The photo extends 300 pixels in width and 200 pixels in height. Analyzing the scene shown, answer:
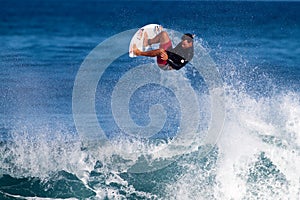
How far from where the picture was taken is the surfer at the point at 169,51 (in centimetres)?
1295

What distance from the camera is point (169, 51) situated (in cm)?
1319

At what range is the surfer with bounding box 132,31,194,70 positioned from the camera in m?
12.9

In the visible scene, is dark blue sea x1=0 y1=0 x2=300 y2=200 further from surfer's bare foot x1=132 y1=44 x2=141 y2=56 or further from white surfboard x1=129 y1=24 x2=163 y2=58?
surfer's bare foot x1=132 y1=44 x2=141 y2=56

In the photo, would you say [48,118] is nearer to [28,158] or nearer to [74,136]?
[74,136]

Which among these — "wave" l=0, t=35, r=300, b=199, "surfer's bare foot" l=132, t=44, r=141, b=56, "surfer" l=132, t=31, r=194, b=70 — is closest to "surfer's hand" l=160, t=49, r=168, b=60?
"surfer" l=132, t=31, r=194, b=70

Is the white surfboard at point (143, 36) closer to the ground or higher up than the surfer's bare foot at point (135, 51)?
higher up

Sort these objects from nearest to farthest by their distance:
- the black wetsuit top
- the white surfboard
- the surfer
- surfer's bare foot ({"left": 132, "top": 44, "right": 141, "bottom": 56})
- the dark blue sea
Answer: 1. surfer's bare foot ({"left": 132, "top": 44, "right": 141, "bottom": 56})
2. the white surfboard
3. the surfer
4. the black wetsuit top
5. the dark blue sea

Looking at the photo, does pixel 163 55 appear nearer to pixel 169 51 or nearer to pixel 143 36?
pixel 169 51

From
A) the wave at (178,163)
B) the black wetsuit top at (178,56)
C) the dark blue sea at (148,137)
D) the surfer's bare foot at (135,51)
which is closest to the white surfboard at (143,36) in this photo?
the surfer's bare foot at (135,51)

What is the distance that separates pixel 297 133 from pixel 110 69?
12.7 metres

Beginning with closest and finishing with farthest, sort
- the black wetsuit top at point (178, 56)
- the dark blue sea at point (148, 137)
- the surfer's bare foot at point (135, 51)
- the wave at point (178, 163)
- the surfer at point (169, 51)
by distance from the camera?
the surfer's bare foot at point (135, 51), the surfer at point (169, 51), the black wetsuit top at point (178, 56), the wave at point (178, 163), the dark blue sea at point (148, 137)

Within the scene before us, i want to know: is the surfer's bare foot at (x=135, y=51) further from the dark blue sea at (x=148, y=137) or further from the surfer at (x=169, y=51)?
the dark blue sea at (x=148, y=137)

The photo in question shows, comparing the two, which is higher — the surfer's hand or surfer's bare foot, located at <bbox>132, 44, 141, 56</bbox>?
the surfer's hand

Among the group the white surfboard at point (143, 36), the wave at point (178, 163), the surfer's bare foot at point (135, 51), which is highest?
the white surfboard at point (143, 36)
